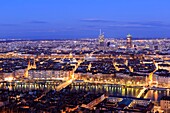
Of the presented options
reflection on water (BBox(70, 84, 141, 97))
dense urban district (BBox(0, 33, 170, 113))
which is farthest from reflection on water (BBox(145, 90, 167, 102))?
reflection on water (BBox(70, 84, 141, 97))

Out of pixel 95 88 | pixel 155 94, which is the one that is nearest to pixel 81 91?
pixel 95 88

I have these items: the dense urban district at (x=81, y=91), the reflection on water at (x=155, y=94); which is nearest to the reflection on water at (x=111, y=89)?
the dense urban district at (x=81, y=91)

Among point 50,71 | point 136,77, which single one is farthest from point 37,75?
point 136,77

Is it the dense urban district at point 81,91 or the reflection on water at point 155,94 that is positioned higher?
the dense urban district at point 81,91

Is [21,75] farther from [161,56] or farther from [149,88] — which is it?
[161,56]

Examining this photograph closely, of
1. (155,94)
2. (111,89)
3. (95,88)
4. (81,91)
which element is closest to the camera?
Answer: (81,91)

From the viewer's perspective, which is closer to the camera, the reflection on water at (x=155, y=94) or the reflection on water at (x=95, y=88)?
the reflection on water at (x=155, y=94)

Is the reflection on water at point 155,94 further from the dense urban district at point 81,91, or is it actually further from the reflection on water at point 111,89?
the reflection on water at point 111,89

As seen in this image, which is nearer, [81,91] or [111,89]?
[81,91]

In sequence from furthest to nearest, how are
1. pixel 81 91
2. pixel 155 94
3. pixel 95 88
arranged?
pixel 95 88
pixel 155 94
pixel 81 91

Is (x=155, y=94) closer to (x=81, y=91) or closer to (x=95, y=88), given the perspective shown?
(x=95, y=88)

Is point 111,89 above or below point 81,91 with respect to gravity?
below
